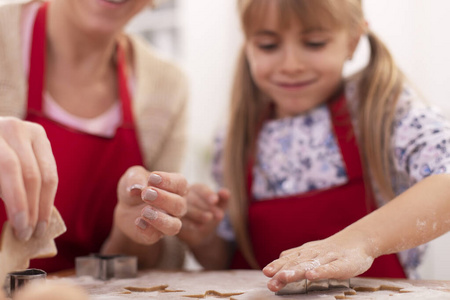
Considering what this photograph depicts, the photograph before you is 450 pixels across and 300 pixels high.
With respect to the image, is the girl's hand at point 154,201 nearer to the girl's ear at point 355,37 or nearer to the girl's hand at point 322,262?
the girl's hand at point 322,262

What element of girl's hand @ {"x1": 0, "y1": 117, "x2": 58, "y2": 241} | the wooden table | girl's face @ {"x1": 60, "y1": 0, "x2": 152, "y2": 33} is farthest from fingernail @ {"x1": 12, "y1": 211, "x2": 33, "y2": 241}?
girl's face @ {"x1": 60, "y1": 0, "x2": 152, "y2": 33}

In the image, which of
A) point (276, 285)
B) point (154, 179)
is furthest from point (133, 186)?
point (276, 285)

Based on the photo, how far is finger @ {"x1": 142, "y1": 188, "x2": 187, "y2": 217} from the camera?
70 cm

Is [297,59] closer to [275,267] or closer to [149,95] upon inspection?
[149,95]

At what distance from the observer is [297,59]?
38.1 inches

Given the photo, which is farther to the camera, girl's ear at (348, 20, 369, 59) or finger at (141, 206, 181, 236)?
girl's ear at (348, 20, 369, 59)

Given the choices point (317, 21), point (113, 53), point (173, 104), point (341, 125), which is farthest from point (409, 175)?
point (113, 53)

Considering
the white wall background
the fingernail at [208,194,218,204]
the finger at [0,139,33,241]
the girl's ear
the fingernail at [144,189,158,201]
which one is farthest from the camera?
the white wall background

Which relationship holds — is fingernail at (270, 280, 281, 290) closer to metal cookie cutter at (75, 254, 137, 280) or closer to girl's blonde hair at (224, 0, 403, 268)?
metal cookie cutter at (75, 254, 137, 280)

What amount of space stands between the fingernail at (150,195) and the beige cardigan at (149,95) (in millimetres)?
386

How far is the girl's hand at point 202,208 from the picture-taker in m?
0.93

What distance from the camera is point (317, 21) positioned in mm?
947

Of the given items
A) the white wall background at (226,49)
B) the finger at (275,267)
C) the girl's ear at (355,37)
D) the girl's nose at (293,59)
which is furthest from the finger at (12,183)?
the white wall background at (226,49)

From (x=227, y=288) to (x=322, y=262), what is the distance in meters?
0.13
